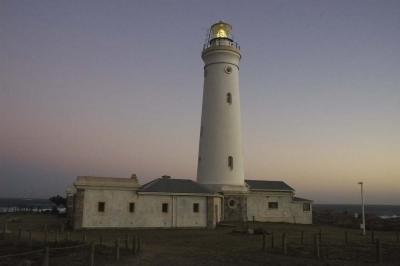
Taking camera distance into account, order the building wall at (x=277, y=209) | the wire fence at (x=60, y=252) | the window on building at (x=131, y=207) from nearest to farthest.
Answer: the wire fence at (x=60, y=252), the window on building at (x=131, y=207), the building wall at (x=277, y=209)

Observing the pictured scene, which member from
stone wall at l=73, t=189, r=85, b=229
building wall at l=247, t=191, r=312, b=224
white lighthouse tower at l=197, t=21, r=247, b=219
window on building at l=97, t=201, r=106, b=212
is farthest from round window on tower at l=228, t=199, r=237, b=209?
stone wall at l=73, t=189, r=85, b=229

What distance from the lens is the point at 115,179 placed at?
1204 inches

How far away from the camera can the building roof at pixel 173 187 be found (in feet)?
103

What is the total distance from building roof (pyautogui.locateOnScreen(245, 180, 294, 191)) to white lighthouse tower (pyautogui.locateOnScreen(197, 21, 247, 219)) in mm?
2777

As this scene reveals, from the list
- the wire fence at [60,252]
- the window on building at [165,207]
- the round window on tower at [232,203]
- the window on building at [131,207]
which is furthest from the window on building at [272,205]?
the wire fence at [60,252]

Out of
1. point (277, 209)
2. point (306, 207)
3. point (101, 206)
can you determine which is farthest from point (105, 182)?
point (306, 207)

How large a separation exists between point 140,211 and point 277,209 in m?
14.4

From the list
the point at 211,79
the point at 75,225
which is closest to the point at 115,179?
the point at 75,225

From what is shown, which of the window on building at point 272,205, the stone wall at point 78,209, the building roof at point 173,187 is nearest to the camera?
the stone wall at point 78,209

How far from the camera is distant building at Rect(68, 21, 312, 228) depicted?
29.6 meters

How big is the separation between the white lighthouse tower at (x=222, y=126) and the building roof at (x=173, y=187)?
2193 millimetres

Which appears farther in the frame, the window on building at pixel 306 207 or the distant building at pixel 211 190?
the window on building at pixel 306 207

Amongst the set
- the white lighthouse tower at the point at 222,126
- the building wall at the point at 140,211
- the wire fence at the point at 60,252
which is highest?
the white lighthouse tower at the point at 222,126

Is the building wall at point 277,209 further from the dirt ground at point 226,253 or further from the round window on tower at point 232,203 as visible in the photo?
the dirt ground at point 226,253
